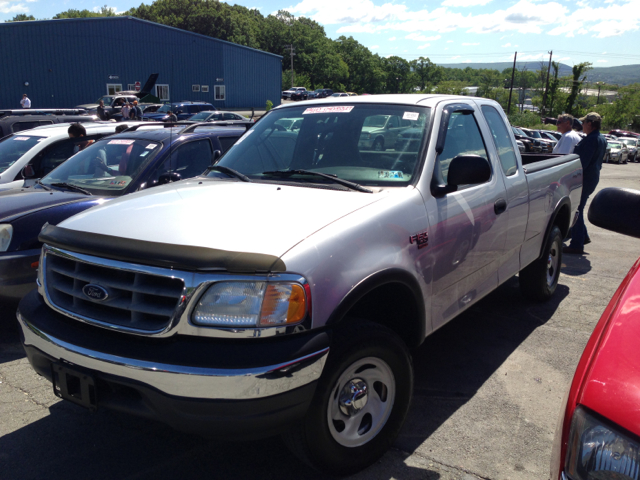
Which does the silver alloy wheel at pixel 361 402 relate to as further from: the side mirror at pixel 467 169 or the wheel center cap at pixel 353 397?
the side mirror at pixel 467 169

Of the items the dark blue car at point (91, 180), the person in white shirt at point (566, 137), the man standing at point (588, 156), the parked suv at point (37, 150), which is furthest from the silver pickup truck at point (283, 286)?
the person in white shirt at point (566, 137)

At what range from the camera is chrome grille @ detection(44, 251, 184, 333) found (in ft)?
7.47

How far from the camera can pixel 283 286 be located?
7.25 ft

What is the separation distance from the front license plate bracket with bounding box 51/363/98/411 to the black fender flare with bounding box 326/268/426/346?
3.57ft

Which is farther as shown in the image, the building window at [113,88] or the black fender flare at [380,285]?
the building window at [113,88]

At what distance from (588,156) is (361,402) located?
670cm

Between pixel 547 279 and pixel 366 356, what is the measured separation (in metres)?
3.61

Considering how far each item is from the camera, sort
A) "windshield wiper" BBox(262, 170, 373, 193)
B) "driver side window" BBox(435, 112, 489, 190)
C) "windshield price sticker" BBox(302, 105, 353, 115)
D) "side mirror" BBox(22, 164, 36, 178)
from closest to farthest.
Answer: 1. "windshield wiper" BBox(262, 170, 373, 193)
2. "driver side window" BBox(435, 112, 489, 190)
3. "windshield price sticker" BBox(302, 105, 353, 115)
4. "side mirror" BBox(22, 164, 36, 178)

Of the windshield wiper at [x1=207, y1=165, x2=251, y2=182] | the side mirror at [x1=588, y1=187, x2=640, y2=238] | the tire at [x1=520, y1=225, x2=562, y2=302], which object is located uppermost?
the side mirror at [x1=588, y1=187, x2=640, y2=238]

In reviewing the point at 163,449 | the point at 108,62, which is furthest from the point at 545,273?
the point at 108,62

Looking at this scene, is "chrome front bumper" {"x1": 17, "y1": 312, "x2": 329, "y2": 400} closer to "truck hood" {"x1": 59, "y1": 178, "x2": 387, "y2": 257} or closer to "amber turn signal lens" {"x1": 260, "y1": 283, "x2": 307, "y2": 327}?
"amber turn signal lens" {"x1": 260, "y1": 283, "x2": 307, "y2": 327}

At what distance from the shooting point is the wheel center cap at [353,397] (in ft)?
8.34

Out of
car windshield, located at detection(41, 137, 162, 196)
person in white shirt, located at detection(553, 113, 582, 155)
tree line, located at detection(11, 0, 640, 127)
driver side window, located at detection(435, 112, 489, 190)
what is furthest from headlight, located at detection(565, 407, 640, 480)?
tree line, located at detection(11, 0, 640, 127)

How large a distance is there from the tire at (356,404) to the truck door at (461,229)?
601 millimetres
